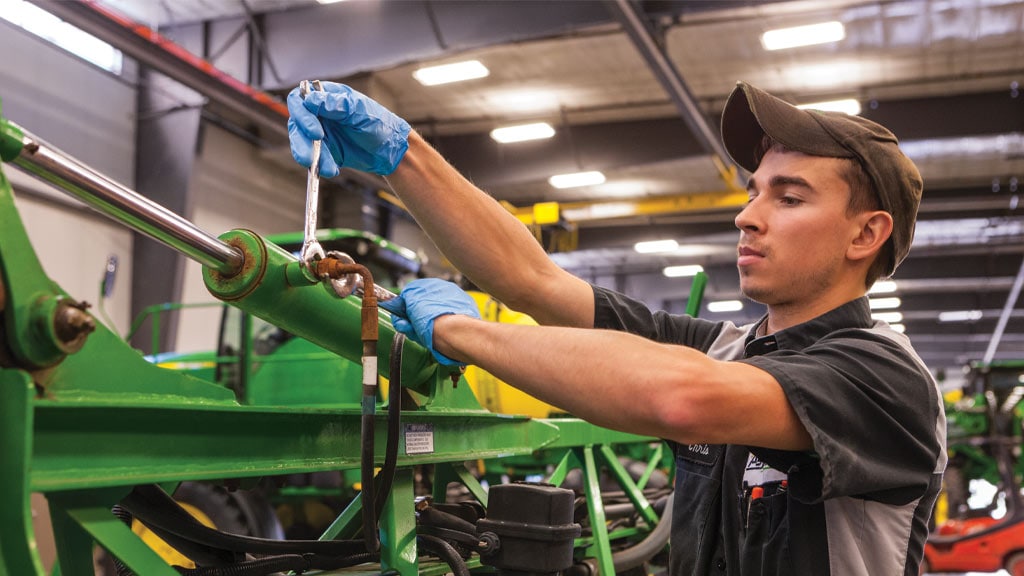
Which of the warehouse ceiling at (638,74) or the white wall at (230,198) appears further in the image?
the white wall at (230,198)

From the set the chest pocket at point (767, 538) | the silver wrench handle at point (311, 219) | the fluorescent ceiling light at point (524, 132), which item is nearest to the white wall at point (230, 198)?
the fluorescent ceiling light at point (524, 132)

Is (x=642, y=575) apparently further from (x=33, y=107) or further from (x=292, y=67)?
(x=33, y=107)

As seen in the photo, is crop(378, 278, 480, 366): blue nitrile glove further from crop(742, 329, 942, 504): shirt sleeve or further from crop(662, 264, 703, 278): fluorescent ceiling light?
crop(662, 264, 703, 278): fluorescent ceiling light

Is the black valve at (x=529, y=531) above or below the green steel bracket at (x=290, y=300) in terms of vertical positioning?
below

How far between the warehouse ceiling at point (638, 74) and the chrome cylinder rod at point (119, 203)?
14.9 feet

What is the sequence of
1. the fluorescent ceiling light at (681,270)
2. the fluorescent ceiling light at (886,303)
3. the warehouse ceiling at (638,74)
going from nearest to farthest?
the warehouse ceiling at (638,74) → the fluorescent ceiling light at (681,270) → the fluorescent ceiling light at (886,303)

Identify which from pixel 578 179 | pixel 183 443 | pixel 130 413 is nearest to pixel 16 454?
pixel 130 413

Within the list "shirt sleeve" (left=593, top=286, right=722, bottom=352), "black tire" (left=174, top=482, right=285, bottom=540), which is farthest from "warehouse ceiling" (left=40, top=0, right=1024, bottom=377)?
"shirt sleeve" (left=593, top=286, right=722, bottom=352)

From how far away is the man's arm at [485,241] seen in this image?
2057 mm

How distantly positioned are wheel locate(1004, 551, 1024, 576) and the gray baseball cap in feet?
22.5

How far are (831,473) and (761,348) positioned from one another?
0.52 m

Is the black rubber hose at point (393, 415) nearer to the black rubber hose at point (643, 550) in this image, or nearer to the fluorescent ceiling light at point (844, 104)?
the black rubber hose at point (643, 550)

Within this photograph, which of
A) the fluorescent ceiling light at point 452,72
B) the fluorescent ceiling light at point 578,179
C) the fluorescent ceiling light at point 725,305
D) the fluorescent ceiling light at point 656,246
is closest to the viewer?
the fluorescent ceiling light at point 452,72

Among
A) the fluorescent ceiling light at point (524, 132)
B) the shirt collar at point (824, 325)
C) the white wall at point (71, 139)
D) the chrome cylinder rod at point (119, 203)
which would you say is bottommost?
the shirt collar at point (824, 325)
